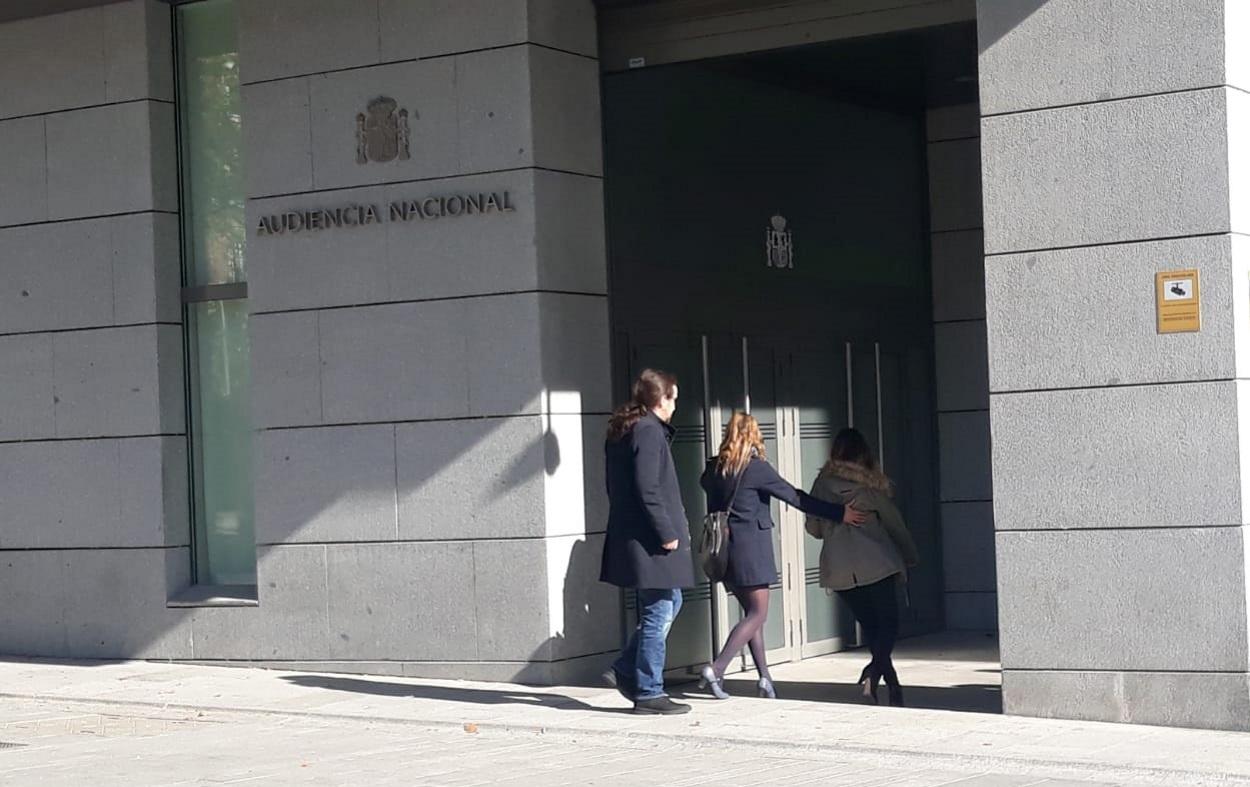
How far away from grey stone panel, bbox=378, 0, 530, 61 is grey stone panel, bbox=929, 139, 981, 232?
16.8 ft

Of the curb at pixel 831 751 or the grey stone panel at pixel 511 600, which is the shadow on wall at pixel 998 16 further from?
the grey stone panel at pixel 511 600

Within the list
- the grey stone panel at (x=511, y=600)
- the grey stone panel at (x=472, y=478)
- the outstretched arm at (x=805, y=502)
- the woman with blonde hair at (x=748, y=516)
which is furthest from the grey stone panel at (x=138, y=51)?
the outstretched arm at (x=805, y=502)

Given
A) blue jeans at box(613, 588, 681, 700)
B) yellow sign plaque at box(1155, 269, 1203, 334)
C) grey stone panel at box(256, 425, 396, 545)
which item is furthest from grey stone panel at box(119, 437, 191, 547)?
yellow sign plaque at box(1155, 269, 1203, 334)

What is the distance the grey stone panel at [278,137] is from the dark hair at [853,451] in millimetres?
3661

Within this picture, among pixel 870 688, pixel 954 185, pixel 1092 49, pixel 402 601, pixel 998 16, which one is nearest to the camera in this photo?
pixel 1092 49

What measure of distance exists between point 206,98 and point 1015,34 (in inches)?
233

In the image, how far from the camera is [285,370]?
12805 millimetres

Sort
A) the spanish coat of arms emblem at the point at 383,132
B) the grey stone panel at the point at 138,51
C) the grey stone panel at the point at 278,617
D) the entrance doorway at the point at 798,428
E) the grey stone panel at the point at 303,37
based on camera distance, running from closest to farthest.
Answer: the spanish coat of arms emblem at the point at 383,132 → the grey stone panel at the point at 303,37 → the grey stone panel at the point at 278,617 → the entrance doorway at the point at 798,428 → the grey stone panel at the point at 138,51

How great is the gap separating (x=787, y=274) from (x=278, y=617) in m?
4.35

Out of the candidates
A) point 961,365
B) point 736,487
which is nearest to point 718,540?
point 736,487

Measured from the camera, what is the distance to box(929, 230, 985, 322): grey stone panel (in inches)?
620

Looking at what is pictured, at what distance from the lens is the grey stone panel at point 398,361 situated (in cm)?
1214

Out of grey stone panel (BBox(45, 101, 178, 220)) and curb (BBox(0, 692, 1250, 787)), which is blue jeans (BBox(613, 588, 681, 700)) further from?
grey stone panel (BBox(45, 101, 178, 220))

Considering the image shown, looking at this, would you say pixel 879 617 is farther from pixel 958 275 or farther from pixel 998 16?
pixel 958 275
